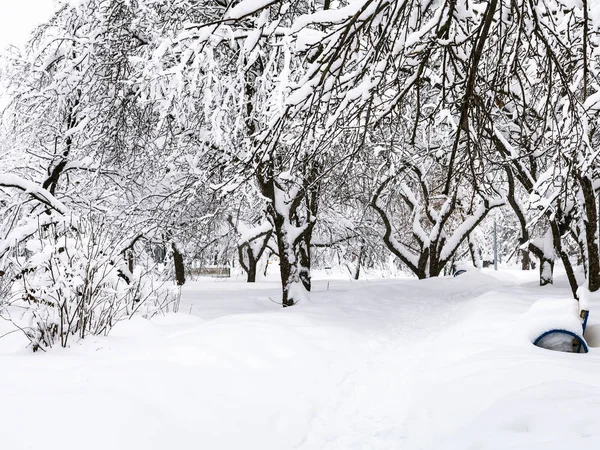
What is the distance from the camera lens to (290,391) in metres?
4.10

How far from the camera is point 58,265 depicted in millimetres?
4680

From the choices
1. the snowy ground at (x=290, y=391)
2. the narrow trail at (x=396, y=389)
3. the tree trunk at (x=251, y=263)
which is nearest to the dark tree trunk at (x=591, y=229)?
the narrow trail at (x=396, y=389)

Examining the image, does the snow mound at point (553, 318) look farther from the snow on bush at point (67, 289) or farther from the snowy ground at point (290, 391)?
the snow on bush at point (67, 289)

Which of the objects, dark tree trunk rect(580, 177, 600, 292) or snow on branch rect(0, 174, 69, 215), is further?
dark tree trunk rect(580, 177, 600, 292)

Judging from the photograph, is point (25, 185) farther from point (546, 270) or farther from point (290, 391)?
point (546, 270)

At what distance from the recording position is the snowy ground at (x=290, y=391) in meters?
2.79

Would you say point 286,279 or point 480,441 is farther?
point 286,279

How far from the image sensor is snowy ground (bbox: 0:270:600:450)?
2789mm

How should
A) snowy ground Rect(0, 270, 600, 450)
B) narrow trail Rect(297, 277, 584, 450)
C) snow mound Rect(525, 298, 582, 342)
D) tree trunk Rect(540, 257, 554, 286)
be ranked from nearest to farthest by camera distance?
snowy ground Rect(0, 270, 600, 450) < narrow trail Rect(297, 277, 584, 450) < snow mound Rect(525, 298, 582, 342) < tree trunk Rect(540, 257, 554, 286)

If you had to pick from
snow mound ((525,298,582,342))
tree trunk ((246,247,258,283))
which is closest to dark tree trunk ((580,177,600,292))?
snow mound ((525,298,582,342))

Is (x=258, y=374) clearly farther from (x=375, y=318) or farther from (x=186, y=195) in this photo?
(x=186, y=195)

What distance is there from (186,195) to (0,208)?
3.90m

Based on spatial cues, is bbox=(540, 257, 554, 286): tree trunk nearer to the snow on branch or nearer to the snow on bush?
the snow on bush

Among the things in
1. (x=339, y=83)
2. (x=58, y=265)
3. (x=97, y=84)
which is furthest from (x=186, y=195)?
(x=339, y=83)
